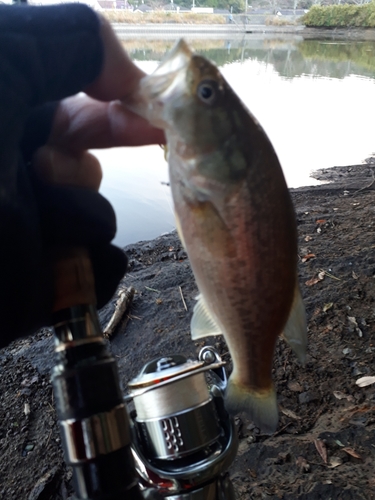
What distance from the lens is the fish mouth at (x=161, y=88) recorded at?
3.74ft

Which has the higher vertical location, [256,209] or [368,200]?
[256,209]

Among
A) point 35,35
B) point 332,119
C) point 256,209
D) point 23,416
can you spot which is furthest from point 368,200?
point 332,119

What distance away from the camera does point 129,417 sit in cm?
130

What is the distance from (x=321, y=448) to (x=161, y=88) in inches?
82.2

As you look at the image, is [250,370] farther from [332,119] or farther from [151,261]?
[332,119]

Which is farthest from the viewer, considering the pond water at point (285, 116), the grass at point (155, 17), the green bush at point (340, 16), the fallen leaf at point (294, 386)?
the green bush at point (340, 16)

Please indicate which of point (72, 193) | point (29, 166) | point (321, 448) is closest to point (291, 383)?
point (321, 448)

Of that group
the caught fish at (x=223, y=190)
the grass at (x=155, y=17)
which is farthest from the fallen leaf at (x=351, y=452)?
the grass at (x=155, y=17)

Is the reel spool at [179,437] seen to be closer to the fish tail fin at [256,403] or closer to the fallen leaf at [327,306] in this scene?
the fish tail fin at [256,403]

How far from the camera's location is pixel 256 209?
3.74 feet

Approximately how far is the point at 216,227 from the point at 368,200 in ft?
17.1

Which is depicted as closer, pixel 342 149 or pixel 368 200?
pixel 368 200

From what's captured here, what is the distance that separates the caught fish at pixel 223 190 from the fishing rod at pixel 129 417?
1.03 ft

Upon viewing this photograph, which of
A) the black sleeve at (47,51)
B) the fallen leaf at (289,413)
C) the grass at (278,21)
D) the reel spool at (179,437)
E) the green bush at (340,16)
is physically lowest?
the fallen leaf at (289,413)
